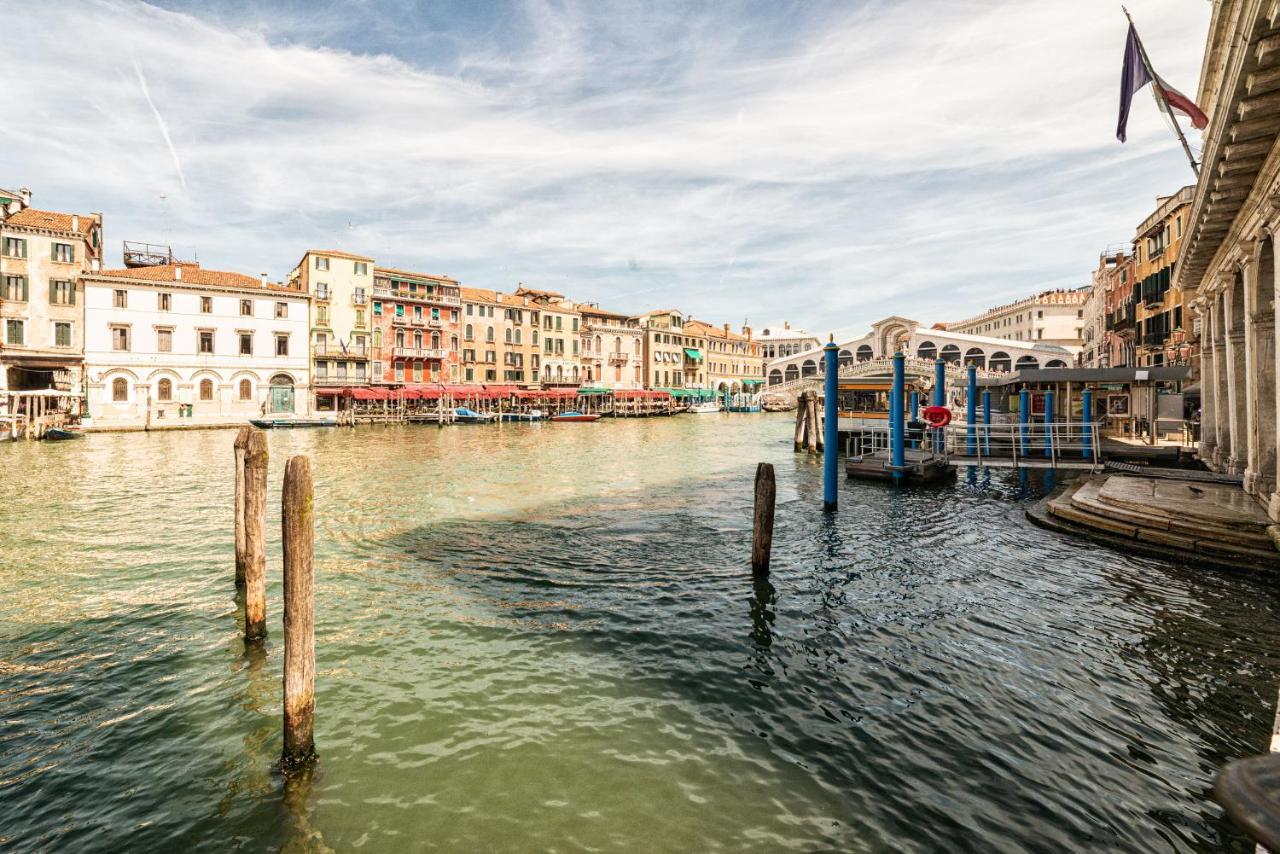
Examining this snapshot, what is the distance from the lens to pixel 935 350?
69812 mm

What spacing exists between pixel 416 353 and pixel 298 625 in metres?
51.8

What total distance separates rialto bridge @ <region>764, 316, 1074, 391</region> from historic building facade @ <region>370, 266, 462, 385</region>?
31.1 metres

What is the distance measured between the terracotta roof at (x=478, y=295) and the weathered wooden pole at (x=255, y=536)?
52.5 m

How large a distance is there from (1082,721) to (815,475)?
657 inches

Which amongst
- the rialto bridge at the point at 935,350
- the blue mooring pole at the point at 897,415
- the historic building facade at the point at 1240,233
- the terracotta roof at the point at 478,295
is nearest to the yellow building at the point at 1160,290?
the historic building facade at the point at 1240,233

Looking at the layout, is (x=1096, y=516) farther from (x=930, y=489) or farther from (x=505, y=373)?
(x=505, y=373)

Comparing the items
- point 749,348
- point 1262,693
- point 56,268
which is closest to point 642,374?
point 749,348

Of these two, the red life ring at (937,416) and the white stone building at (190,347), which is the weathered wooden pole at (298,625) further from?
the white stone building at (190,347)

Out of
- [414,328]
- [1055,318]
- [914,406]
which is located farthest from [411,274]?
[1055,318]

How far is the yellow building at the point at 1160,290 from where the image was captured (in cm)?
2769

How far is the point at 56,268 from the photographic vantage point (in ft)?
123

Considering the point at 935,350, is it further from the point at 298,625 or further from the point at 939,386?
the point at 298,625

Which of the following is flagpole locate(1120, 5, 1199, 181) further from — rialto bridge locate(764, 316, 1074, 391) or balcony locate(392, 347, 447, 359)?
balcony locate(392, 347, 447, 359)

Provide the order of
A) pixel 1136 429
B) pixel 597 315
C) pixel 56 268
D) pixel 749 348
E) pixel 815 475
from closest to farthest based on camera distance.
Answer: pixel 815 475 < pixel 1136 429 < pixel 56 268 < pixel 597 315 < pixel 749 348
